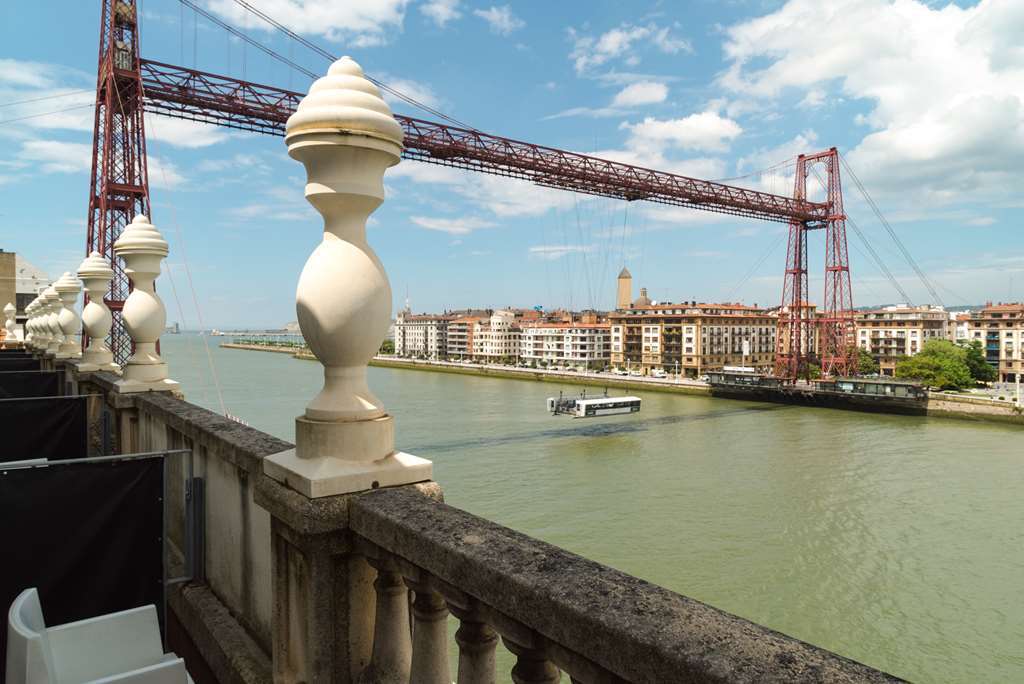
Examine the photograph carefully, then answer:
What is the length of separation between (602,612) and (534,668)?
0.24 m

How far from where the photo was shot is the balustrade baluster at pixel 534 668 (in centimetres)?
106

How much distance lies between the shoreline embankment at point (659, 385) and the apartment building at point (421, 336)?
13199mm

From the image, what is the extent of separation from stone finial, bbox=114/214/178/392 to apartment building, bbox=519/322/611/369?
62.9 metres

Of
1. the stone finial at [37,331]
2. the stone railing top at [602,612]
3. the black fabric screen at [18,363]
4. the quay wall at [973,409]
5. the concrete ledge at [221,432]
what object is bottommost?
the quay wall at [973,409]

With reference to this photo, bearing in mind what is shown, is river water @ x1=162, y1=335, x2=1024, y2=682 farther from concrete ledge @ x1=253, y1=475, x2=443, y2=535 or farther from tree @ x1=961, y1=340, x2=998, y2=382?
tree @ x1=961, y1=340, x2=998, y2=382

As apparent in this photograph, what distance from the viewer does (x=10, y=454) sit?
378 cm

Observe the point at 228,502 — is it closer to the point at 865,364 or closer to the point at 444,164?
the point at 444,164

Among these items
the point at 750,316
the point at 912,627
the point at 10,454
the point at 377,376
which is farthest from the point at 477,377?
the point at 10,454

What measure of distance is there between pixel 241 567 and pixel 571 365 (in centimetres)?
6663

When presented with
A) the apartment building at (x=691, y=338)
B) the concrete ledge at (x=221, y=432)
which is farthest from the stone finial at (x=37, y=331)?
the apartment building at (x=691, y=338)

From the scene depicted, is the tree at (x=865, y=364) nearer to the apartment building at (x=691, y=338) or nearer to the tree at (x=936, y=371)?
the apartment building at (x=691, y=338)

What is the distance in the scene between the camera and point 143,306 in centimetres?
363

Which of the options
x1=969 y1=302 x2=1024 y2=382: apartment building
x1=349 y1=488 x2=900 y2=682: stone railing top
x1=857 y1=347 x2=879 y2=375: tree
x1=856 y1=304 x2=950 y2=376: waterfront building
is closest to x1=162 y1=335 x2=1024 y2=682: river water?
x1=349 y1=488 x2=900 y2=682: stone railing top

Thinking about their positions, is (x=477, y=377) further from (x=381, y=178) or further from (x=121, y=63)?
(x=381, y=178)
